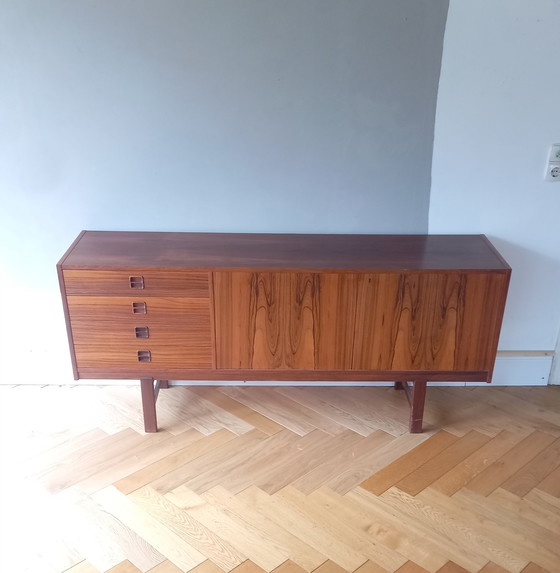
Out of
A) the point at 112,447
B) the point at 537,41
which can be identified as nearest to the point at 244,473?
the point at 112,447

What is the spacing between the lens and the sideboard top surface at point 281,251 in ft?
6.54

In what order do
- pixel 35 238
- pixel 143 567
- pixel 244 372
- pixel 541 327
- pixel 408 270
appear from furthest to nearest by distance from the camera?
pixel 541 327
pixel 35 238
pixel 244 372
pixel 408 270
pixel 143 567

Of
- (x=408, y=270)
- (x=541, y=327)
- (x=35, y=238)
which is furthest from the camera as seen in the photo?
(x=541, y=327)

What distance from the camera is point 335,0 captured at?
6.57ft

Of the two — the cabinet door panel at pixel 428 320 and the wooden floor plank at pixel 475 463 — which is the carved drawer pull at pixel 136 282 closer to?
the cabinet door panel at pixel 428 320

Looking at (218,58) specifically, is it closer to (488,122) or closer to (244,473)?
(488,122)

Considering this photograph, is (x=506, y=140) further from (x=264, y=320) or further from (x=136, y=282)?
(x=136, y=282)

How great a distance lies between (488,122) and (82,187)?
1.54m

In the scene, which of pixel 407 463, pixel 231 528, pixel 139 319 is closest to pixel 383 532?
pixel 407 463

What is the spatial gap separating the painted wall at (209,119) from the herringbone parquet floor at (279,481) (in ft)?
2.11

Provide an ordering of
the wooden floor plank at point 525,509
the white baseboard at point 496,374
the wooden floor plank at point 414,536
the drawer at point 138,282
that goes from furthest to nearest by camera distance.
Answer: the white baseboard at point 496,374, the drawer at point 138,282, the wooden floor plank at point 525,509, the wooden floor plank at point 414,536

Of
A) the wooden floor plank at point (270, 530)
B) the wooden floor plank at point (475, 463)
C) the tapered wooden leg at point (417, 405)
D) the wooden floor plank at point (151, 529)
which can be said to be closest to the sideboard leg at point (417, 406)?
the tapered wooden leg at point (417, 405)

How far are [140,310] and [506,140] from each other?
1.47 m

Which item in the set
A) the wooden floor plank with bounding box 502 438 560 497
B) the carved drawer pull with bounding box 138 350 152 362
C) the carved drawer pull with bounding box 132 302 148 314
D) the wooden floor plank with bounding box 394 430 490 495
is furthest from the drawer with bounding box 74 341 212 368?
the wooden floor plank with bounding box 502 438 560 497
